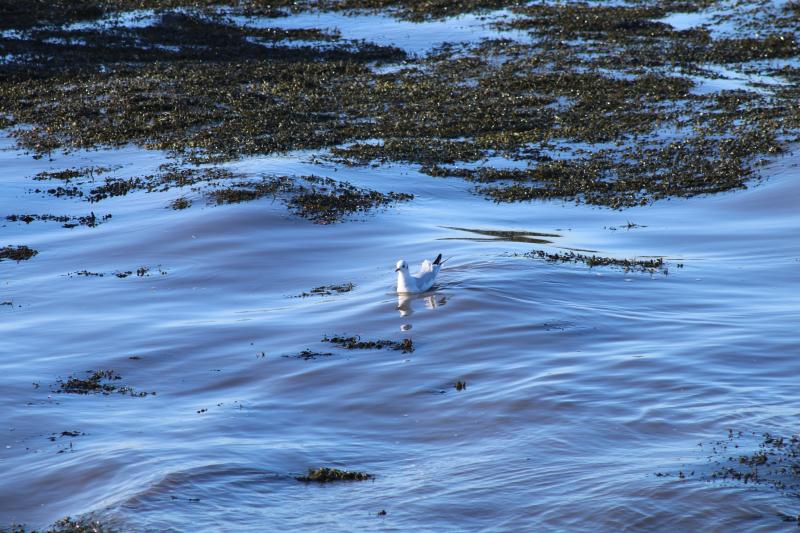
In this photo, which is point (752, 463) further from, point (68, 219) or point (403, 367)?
point (68, 219)

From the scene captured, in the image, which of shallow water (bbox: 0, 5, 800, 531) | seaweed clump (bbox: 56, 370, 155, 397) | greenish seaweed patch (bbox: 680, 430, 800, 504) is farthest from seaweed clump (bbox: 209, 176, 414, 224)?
greenish seaweed patch (bbox: 680, 430, 800, 504)

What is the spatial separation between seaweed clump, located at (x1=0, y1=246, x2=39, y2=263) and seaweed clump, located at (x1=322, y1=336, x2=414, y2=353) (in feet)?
20.8

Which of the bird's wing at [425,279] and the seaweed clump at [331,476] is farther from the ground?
the bird's wing at [425,279]

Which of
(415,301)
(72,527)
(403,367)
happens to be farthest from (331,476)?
(415,301)

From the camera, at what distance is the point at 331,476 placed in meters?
7.98

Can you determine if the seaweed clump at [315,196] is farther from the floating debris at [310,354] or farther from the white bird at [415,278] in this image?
the floating debris at [310,354]

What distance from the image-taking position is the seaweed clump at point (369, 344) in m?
11.4

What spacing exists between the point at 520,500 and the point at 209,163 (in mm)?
13731

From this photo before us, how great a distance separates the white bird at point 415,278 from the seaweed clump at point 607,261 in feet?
5.75

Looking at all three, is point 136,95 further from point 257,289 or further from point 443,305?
point 443,305

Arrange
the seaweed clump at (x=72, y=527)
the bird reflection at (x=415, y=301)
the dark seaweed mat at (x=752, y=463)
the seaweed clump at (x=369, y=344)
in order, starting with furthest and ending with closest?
the bird reflection at (x=415, y=301) < the seaweed clump at (x=369, y=344) < the dark seaweed mat at (x=752, y=463) < the seaweed clump at (x=72, y=527)

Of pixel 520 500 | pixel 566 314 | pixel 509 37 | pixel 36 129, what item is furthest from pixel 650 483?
pixel 509 37

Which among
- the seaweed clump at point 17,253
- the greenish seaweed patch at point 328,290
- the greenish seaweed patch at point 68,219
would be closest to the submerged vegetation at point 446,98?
the greenish seaweed patch at point 68,219

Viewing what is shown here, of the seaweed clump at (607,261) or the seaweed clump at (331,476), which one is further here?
the seaweed clump at (607,261)
